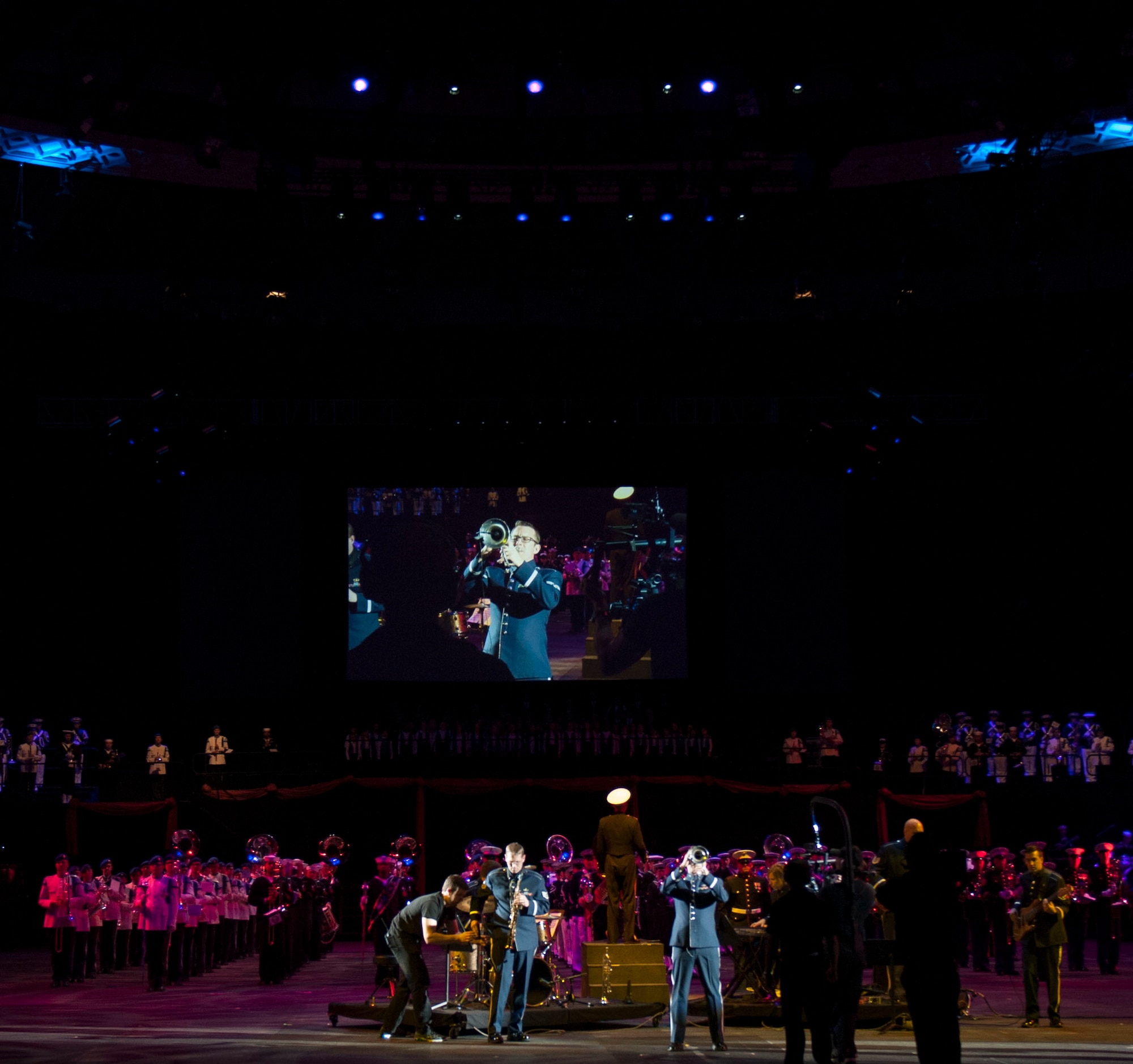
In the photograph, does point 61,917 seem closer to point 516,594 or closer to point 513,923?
point 513,923

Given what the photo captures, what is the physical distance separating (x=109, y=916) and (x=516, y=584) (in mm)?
11611

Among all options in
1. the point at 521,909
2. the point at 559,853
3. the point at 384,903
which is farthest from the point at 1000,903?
the point at 521,909

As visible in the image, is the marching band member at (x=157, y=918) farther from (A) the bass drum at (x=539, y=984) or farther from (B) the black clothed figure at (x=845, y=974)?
(B) the black clothed figure at (x=845, y=974)

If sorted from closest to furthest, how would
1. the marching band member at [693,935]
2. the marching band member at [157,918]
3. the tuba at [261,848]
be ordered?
the marching band member at [693,935] → the marching band member at [157,918] → the tuba at [261,848]

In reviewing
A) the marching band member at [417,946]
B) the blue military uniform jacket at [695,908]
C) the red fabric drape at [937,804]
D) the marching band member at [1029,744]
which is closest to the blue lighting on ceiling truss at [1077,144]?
the marching band member at [1029,744]

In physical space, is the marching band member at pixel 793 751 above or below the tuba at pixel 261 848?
above

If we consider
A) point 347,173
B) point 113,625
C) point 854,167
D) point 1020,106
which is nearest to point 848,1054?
point 1020,106

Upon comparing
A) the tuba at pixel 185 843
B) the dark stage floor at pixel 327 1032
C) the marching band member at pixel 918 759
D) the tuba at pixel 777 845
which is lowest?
the dark stage floor at pixel 327 1032

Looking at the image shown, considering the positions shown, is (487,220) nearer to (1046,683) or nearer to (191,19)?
(191,19)

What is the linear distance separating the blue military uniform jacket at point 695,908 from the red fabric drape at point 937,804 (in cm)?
1292

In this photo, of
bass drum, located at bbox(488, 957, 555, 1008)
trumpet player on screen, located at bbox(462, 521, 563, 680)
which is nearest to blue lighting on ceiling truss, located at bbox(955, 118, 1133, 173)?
trumpet player on screen, located at bbox(462, 521, 563, 680)

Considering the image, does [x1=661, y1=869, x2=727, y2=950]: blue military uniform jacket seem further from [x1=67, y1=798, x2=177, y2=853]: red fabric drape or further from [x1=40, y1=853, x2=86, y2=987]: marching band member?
[x1=67, y1=798, x2=177, y2=853]: red fabric drape

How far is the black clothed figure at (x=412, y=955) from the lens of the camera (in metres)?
11.3

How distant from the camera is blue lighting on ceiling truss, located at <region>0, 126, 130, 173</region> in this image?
20.8m
